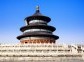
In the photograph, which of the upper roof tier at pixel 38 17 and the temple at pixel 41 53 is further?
the upper roof tier at pixel 38 17

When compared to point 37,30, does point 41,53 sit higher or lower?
lower

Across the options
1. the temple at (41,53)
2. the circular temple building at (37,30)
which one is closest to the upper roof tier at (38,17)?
the circular temple building at (37,30)

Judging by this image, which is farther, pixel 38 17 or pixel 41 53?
pixel 38 17

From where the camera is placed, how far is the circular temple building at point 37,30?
3522cm

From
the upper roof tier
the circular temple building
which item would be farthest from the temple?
the upper roof tier

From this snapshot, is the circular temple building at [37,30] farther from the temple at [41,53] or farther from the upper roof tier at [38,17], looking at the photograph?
the temple at [41,53]

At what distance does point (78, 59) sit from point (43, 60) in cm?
446

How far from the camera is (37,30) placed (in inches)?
1435

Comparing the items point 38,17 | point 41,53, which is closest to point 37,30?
point 38,17

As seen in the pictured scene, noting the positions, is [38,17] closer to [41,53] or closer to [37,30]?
[37,30]

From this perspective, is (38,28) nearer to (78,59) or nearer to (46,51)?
(46,51)

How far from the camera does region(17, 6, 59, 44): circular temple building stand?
116 ft

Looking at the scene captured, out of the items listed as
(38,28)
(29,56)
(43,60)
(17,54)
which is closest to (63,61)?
(43,60)

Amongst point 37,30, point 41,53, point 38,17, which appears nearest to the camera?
point 41,53
